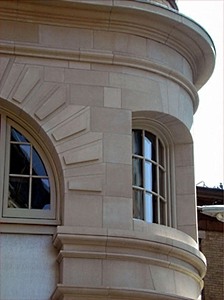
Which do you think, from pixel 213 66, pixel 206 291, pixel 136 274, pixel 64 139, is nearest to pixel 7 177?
pixel 64 139

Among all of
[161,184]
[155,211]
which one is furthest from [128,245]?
[161,184]

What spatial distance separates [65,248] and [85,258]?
1.16 ft

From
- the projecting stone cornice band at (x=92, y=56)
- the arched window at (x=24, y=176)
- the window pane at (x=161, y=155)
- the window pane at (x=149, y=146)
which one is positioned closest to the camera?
the arched window at (x=24, y=176)

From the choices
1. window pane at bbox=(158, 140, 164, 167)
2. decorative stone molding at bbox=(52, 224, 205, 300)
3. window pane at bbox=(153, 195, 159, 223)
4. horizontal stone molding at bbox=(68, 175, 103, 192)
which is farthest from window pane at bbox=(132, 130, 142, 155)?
decorative stone molding at bbox=(52, 224, 205, 300)

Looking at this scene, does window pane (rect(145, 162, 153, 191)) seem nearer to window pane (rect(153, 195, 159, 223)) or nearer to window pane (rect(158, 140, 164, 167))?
window pane (rect(153, 195, 159, 223))

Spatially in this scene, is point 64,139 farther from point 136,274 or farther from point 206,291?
point 206,291

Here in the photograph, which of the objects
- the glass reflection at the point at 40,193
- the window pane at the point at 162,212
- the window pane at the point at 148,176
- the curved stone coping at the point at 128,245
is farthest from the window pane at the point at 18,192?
the window pane at the point at 162,212

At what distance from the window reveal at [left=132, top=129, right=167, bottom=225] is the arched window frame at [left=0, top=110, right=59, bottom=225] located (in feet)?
4.97

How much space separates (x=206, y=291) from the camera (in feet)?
80.9

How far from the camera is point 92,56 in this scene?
1470 cm

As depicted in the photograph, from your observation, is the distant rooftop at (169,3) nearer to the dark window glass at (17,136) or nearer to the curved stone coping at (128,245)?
the dark window glass at (17,136)

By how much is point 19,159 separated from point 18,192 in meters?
0.57

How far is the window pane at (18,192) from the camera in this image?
13898 millimetres

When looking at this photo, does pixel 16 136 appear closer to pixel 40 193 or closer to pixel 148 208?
pixel 40 193
